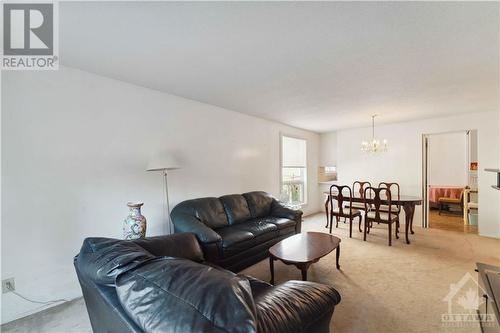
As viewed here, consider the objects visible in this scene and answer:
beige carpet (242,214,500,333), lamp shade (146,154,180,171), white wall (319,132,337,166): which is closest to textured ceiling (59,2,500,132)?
lamp shade (146,154,180,171)

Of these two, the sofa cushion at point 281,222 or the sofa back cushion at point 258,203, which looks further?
the sofa back cushion at point 258,203

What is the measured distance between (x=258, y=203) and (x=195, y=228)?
5.15 feet

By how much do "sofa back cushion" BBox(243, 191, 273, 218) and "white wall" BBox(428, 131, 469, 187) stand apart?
552 centimetres

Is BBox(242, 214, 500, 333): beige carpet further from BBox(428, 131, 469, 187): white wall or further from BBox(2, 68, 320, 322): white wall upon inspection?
BBox(428, 131, 469, 187): white wall

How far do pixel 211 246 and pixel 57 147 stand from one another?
1833mm

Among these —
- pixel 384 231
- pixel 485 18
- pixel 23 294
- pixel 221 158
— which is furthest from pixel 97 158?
pixel 384 231

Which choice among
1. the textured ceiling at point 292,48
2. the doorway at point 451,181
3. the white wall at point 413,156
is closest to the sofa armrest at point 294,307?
the textured ceiling at point 292,48

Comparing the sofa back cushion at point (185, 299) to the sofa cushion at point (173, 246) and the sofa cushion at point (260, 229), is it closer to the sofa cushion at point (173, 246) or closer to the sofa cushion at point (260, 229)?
the sofa cushion at point (173, 246)

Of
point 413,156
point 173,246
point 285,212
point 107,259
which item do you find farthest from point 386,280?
point 413,156

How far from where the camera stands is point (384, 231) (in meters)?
4.65

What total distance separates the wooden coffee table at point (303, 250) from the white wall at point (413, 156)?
3.48 meters

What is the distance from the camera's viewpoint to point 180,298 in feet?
2.75

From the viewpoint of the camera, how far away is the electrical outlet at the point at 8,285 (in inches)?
78.4

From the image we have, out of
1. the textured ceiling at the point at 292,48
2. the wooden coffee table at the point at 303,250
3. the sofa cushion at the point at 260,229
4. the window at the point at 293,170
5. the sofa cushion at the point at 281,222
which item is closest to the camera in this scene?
the textured ceiling at the point at 292,48
